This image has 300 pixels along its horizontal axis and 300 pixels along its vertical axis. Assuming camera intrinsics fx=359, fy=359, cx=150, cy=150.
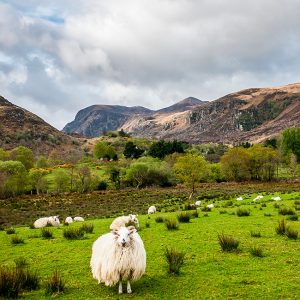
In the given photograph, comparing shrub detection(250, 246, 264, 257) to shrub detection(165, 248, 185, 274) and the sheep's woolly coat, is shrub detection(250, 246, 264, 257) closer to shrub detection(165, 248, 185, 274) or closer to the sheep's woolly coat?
shrub detection(165, 248, 185, 274)

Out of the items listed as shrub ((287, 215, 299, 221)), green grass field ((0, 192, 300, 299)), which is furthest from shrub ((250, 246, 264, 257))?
shrub ((287, 215, 299, 221))

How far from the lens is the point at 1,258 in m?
13.9

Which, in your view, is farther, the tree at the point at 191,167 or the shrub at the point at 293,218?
the tree at the point at 191,167

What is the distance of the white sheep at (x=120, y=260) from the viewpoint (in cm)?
938

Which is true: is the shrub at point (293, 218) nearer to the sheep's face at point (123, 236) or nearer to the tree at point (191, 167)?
the sheep's face at point (123, 236)

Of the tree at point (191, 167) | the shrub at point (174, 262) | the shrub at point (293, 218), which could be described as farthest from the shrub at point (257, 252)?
the tree at point (191, 167)

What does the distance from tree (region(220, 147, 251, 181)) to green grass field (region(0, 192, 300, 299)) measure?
225ft

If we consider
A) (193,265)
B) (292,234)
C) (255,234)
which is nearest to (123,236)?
(193,265)

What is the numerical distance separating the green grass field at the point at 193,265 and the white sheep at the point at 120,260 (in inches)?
15.4

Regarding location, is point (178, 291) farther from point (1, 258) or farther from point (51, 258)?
point (1, 258)

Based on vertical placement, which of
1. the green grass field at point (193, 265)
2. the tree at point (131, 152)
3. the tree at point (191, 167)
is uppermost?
the tree at point (131, 152)

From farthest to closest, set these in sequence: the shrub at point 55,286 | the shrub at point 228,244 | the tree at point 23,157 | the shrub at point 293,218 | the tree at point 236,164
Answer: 1. the tree at point 23,157
2. the tree at point 236,164
3. the shrub at point 293,218
4. the shrub at point 228,244
5. the shrub at point 55,286

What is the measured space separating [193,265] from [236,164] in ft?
253

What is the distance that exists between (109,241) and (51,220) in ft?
52.1
